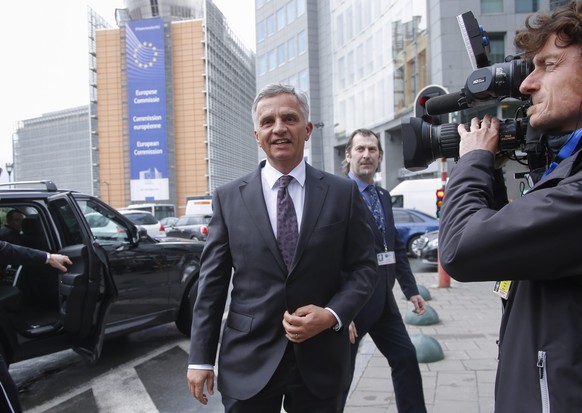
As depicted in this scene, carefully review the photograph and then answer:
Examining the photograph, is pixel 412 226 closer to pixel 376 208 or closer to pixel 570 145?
pixel 376 208

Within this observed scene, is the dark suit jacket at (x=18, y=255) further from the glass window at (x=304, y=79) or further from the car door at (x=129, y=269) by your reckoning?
the glass window at (x=304, y=79)

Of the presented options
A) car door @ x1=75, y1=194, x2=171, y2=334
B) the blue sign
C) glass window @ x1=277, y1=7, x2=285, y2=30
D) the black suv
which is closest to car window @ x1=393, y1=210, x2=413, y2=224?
the black suv

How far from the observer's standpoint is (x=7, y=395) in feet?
8.45

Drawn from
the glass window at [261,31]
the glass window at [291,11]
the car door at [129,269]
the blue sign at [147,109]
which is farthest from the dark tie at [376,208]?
the blue sign at [147,109]

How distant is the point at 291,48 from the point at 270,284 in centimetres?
4386

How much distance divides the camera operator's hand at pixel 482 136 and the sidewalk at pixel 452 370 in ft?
8.51

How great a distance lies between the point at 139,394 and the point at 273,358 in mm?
2773

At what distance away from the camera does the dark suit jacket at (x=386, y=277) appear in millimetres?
2942

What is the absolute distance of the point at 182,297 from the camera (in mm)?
5617

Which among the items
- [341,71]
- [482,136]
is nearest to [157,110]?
[341,71]

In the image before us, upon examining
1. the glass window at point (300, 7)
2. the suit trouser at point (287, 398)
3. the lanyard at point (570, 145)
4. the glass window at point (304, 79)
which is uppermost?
the glass window at point (300, 7)

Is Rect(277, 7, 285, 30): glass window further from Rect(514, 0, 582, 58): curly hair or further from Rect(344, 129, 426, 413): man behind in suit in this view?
Rect(514, 0, 582, 58): curly hair

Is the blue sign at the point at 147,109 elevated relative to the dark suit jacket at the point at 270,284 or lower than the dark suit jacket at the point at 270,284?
elevated

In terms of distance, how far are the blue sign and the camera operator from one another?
3054 inches
